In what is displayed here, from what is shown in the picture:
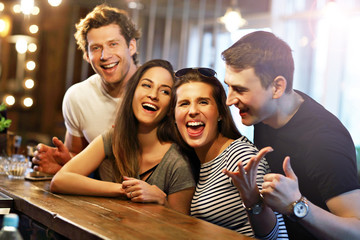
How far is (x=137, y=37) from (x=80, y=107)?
1.80ft

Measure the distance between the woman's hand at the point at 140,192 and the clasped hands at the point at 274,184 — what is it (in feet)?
1.65

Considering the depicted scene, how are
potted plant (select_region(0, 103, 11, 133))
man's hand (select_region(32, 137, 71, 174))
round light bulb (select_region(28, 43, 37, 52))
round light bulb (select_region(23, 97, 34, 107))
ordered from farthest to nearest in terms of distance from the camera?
round light bulb (select_region(28, 43, 37, 52)) < round light bulb (select_region(23, 97, 34, 107)) < potted plant (select_region(0, 103, 11, 133)) < man's hand (select_region(32, 137, 71, 174))

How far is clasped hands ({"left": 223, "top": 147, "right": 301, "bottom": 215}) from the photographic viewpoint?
1596 millimetres

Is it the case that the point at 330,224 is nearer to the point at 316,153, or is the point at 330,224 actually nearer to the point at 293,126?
the point at 316,153

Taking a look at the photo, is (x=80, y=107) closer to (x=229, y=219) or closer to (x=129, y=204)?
(x=129, y=204)

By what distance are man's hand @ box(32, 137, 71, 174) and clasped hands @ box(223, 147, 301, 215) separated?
1.25m

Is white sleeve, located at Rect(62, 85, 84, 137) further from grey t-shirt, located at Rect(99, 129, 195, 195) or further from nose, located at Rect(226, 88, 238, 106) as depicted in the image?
nose, located at Rect(226, 88, 238, 106)

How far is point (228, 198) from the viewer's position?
6.51 ft

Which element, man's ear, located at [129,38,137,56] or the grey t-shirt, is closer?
the grey t-shirt

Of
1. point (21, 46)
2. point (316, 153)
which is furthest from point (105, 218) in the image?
point (21, 46)

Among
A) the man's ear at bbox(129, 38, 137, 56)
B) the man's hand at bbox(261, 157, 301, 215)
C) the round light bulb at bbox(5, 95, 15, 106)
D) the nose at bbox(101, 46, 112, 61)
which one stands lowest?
the round light bulb at bbox(5, 95, 15, 106)

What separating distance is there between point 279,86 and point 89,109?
1.39 meters

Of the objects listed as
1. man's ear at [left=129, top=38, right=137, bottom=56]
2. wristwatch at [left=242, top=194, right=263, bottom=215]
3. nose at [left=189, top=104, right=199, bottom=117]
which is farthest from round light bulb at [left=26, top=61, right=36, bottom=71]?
wristwatch at [left=242, top=194, right=263, bottom=215]

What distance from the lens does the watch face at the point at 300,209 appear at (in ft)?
5.34
